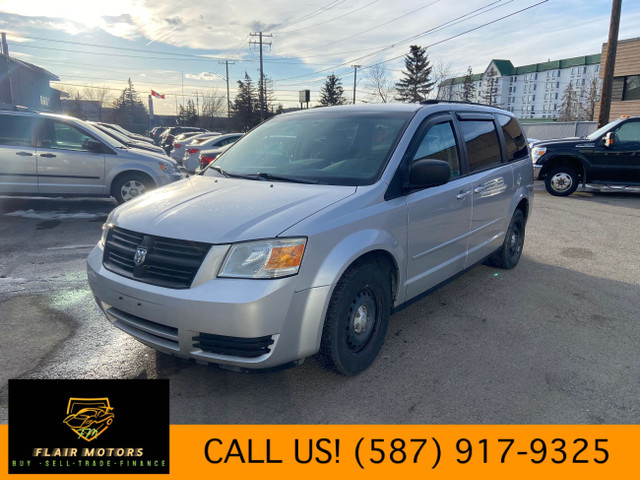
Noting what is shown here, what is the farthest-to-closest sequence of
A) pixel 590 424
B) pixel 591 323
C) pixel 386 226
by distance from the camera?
pixel 591 323 → pixel 386 226 → pixel 590 424

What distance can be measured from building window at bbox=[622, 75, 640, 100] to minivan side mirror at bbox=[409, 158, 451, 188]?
2756 centimetres

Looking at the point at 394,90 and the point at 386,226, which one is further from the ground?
the point at 394,90

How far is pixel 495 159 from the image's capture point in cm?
487

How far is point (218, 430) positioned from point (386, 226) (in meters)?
1.62

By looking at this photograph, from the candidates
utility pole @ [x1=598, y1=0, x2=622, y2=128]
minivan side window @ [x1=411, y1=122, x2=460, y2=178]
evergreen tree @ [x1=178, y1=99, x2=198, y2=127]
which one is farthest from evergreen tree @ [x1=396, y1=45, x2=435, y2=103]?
minivan side window @ [x1=411, y1=122, x2=460, y2=178]

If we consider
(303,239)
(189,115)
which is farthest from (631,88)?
(189,115)

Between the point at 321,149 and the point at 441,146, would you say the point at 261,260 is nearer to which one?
the point at 321,149

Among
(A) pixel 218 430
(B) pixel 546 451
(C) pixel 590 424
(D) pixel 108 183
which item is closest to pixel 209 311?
(A) pixel 218 430

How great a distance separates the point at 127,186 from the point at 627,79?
26.9m

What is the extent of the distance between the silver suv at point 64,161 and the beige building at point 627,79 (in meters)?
25.0

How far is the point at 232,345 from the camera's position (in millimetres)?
2576

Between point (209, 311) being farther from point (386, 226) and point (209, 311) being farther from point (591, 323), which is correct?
point (591, 323)

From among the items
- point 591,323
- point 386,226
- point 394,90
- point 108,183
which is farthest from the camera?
point 394,90

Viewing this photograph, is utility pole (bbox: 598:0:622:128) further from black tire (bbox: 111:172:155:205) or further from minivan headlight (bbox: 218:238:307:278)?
minivan headlight (bbox: 218:238:307:278)
